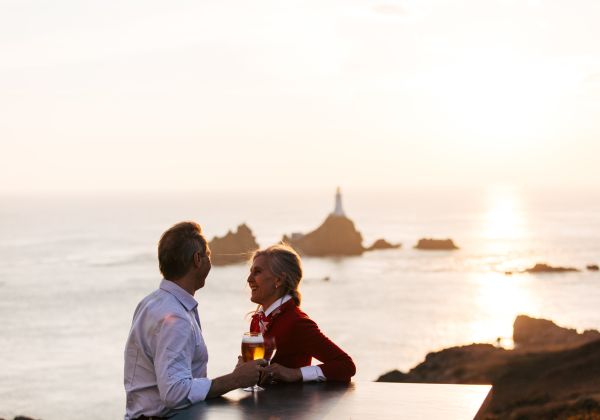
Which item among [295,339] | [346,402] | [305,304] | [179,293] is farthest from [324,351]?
[305,304]

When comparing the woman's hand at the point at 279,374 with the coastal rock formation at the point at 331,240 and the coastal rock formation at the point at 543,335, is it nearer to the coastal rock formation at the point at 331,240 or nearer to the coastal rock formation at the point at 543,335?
the coastal rock formation at the point at 543,335

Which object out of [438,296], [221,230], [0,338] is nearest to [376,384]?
[0,338]

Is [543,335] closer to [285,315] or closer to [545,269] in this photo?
[545,269]

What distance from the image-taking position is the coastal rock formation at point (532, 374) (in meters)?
29.3

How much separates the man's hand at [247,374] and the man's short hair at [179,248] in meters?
0.55

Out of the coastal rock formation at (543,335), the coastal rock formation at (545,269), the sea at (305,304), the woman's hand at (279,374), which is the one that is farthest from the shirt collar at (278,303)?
the coastal rock formation at (545,269)

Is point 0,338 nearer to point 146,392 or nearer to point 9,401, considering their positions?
point 9,401

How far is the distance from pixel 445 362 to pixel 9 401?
32.1 m

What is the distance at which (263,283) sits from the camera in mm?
4809

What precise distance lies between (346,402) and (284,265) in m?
1.04

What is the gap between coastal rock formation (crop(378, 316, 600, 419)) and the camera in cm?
2927

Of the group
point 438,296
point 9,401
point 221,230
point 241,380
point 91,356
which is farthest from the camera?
point 221,230

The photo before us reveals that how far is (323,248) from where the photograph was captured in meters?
133

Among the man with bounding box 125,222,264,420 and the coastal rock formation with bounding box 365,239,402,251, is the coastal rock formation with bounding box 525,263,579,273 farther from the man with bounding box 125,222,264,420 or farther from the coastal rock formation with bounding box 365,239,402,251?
the man with bounding box 125,222,264,420
